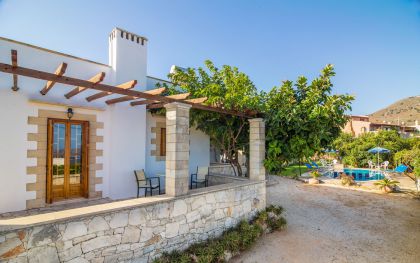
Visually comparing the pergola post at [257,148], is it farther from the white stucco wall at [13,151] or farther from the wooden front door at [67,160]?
the white stucco wall at [13,151]

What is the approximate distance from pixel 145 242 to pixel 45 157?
3.72 m

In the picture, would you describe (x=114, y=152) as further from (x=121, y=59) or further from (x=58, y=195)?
(x=121, y=59)

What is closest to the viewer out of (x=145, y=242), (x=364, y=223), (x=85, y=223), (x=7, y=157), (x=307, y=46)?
(x=85, y=223)

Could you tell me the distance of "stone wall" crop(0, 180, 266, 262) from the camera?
3.17 meters

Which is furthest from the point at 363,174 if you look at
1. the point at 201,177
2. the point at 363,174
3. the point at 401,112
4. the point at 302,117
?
the point at 401,112

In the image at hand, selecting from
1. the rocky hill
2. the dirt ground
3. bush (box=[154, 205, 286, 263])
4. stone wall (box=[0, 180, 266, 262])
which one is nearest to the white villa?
stone wall (box=[0, 180, 266, 262])

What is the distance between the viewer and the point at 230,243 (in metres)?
5.43

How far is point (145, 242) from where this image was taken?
4.38 m

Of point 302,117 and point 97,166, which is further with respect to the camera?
point 302,117

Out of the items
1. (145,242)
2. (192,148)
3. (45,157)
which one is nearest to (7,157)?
(45,157)

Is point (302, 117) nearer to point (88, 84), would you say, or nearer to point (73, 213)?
point (88, 84)

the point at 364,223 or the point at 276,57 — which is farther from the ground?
the point at 276,57

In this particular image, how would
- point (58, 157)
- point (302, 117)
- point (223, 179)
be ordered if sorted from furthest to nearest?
point (223, 179) < point (302, 117) < point (58, 157)

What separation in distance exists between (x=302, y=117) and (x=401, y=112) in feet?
230
